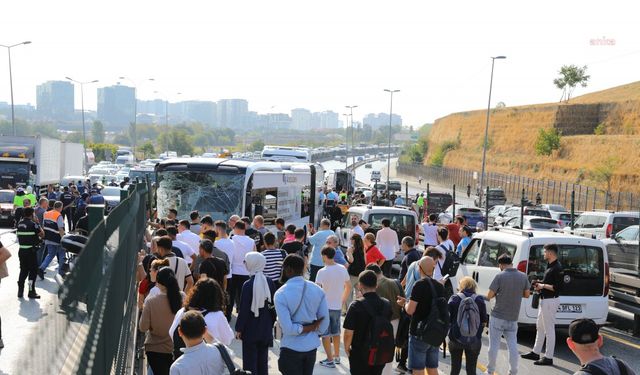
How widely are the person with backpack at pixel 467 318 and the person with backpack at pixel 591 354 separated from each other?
386 cm

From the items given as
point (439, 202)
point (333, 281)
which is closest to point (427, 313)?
point (333, 281)

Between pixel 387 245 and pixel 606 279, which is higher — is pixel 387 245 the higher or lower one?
the lower one

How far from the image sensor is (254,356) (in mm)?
8477

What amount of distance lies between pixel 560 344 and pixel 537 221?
1713 cm

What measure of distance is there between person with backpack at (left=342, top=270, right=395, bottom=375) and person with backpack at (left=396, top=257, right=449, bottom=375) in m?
1.23

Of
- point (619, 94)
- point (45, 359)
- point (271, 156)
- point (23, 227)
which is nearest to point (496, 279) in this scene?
point (23, 227)

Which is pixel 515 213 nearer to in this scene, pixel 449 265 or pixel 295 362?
pixel 449 265

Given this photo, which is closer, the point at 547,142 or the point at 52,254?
the point at 52,254

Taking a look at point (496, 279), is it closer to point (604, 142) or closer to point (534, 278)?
point (534, 278)

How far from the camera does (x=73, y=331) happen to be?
3.27 m

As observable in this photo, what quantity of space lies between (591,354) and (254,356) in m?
3.81

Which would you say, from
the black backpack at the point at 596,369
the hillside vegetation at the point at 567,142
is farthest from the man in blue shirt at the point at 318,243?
the hillside vegetation at the point at 567,142

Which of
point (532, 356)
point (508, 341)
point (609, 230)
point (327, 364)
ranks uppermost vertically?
point (508, 341)

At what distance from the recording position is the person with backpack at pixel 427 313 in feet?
30.1
